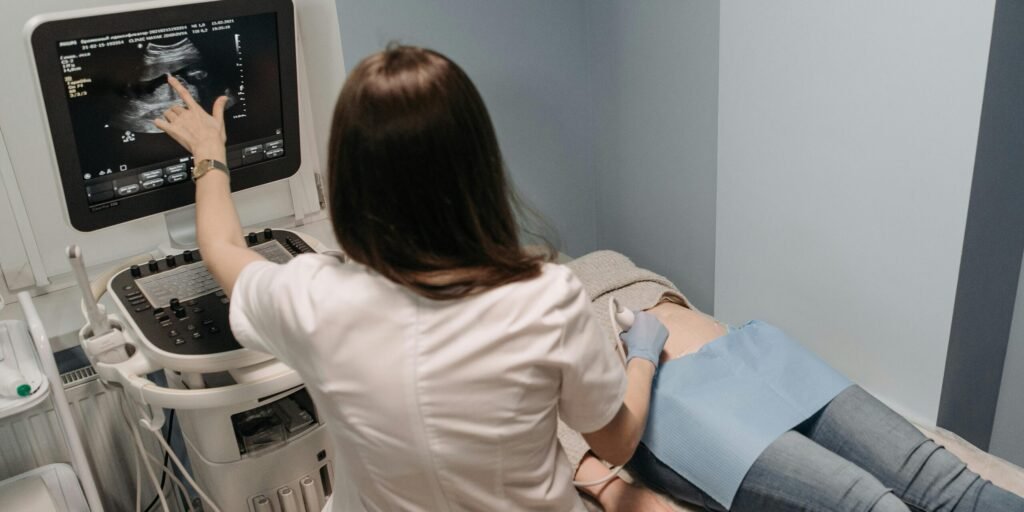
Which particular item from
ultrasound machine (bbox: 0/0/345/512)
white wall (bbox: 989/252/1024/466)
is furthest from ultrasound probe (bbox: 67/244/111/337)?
white wall (bbox: 989/252/1024/466)

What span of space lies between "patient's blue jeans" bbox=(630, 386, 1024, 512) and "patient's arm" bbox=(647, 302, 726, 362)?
0.74 feet

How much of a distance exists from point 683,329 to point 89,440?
1.25 meters

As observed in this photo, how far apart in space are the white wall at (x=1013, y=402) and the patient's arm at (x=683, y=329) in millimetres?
610

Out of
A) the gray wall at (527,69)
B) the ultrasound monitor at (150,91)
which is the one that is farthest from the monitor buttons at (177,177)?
the gray wall at (527,69)

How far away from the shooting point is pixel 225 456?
4.48ft

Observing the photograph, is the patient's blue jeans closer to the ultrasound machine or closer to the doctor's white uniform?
the doctor's white uniform

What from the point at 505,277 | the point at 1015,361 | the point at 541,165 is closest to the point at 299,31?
the point at 541,165

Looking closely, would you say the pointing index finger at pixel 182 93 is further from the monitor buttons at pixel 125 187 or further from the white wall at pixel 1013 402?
the white wall at pixel 1013 402

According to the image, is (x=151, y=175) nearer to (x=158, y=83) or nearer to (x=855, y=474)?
(x=158, y=83)

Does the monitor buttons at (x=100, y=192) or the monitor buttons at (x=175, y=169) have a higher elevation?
the monitor buttons at (x=175, y=169)

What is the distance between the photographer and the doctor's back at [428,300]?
894mm

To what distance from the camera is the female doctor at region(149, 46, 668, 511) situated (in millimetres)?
896

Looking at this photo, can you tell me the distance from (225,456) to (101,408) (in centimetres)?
52

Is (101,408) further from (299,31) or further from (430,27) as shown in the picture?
(430,27)
